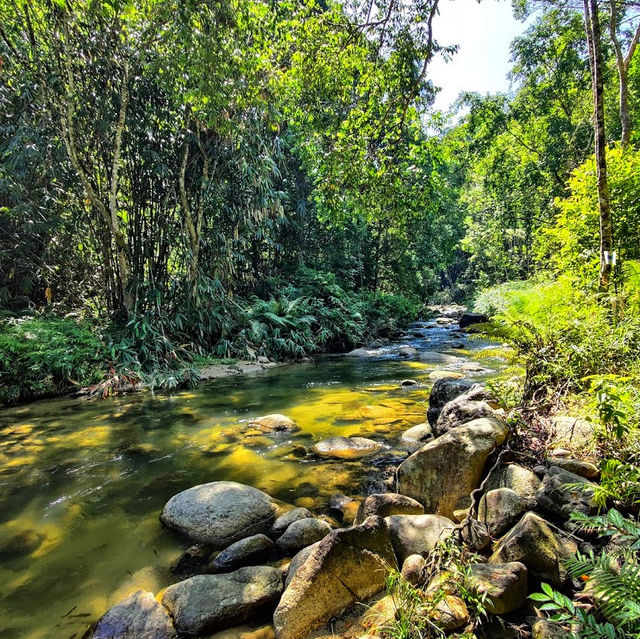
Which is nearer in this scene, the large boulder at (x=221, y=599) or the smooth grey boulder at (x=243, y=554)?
the large boulder at (x=221, y=599)

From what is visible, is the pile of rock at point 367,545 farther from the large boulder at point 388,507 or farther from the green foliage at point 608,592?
the green foliage at point 608,592

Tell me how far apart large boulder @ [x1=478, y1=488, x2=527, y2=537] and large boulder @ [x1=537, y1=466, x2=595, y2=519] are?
0.13 m

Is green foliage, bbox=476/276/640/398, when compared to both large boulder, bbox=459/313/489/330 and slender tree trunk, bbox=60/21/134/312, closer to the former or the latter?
slender tree trunk, bbox=60/21/134/312

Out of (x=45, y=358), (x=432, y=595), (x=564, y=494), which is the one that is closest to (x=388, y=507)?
(x=432, y=595)

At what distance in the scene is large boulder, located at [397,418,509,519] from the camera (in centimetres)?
276

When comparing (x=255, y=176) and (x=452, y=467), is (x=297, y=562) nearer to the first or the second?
(x=452, y=467)

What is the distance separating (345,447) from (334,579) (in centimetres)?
246

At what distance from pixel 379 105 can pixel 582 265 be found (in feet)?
11.5

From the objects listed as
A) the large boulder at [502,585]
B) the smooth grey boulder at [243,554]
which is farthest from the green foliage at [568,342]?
the smooth grey boulder at [243,554]

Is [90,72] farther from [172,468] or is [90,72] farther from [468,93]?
[468,93]

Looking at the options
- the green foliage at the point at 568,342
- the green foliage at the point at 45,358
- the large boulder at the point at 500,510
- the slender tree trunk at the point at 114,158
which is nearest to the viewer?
the large boulder at the point at 500,510

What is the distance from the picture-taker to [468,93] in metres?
14.2

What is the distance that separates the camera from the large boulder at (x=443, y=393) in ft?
14.9

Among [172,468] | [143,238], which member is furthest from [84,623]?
[143,238]
